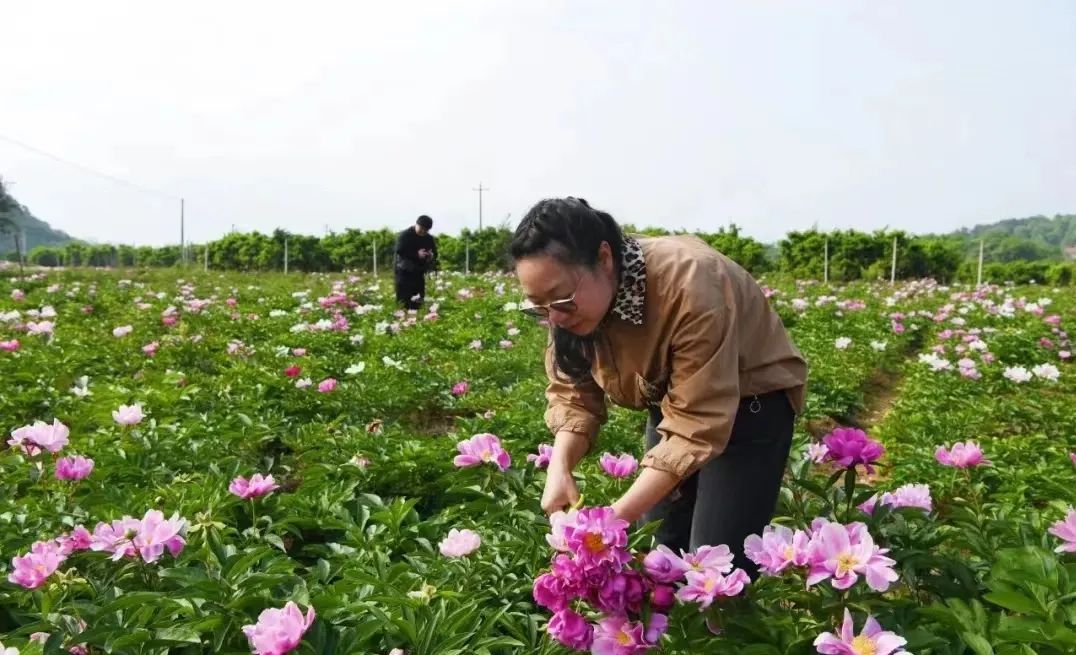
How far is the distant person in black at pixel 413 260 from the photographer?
345 inches

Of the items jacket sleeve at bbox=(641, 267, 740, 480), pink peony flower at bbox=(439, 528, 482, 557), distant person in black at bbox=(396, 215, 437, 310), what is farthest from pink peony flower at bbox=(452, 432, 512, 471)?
distant person in black at bbox=(396, 215, 437, 310)

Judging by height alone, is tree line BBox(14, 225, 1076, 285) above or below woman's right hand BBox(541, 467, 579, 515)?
A: above

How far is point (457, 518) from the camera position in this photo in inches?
109

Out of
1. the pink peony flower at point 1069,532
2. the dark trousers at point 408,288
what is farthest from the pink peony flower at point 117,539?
the dark trousers at point 408,288

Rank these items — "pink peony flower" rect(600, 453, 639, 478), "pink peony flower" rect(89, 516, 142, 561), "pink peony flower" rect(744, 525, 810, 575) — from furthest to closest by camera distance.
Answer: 1. "pink peony flower" rect(600, 453, 639, 478)
2. "pink peony flower" rect(89, 516, 142, 561)
3. "pink peony flower" rect(744, 525, 810, 575)

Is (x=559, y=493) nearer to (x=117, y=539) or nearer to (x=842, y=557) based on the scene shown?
(x=842, y=557)

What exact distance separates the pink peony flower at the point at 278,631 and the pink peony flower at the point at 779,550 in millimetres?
835

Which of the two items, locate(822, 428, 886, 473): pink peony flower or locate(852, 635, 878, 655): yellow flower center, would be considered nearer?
locate(852, 635, 878, 655): yellow flower center

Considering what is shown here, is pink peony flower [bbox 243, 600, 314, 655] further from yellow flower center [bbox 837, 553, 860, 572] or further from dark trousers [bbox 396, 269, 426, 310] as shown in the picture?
dark trousers [bbox 396, 269, 426, 310]

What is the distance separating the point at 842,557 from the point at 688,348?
0.52m

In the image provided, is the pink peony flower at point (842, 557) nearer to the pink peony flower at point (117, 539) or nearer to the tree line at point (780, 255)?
the pink peony flower at point (117, 539)

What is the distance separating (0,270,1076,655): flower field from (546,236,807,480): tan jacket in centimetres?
23

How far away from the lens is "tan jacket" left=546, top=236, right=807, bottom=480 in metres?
1.65

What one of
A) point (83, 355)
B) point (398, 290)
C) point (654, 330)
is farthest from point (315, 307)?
point (654, 330)
